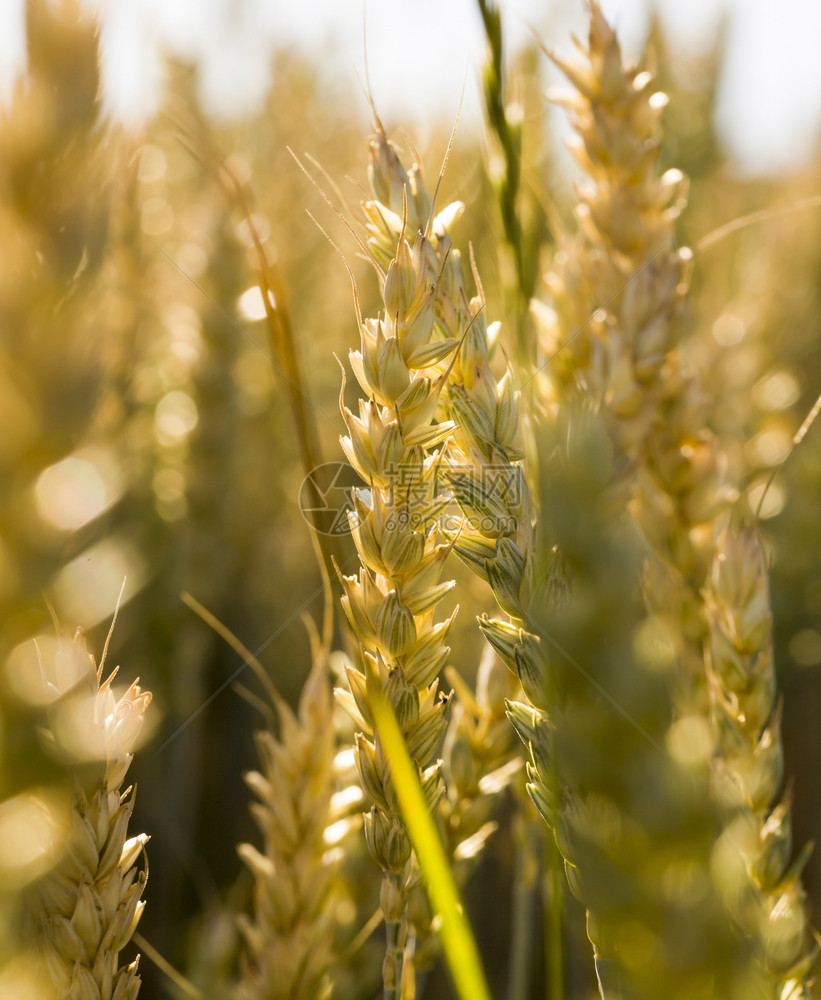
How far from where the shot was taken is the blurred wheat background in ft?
0.85

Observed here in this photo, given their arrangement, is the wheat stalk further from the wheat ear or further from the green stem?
the wheat ear

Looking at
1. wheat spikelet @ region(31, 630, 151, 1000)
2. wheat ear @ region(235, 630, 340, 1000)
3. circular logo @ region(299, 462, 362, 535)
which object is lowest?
wheat ear @ region(235, 630, 340, 1000)

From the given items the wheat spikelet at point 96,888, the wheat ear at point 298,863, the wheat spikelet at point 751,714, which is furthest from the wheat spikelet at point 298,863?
the wheat spikelet at point 751,714

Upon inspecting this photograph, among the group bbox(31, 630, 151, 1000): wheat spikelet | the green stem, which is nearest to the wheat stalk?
the green stem

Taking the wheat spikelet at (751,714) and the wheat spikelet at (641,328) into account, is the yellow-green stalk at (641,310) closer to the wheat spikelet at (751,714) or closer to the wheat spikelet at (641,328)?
the wheat spikelet at (641,328)

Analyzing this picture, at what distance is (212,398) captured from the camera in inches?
49.5

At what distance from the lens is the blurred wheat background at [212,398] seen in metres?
0.26

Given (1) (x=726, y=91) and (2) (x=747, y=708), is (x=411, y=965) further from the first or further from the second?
(1) (x=726, y=91)

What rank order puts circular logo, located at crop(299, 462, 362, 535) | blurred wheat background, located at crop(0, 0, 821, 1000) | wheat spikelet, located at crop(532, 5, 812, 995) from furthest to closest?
1. wheat spikelet, located at crop(532, 5, 812, 995)
2. circular logo, located at crop(299, 462, 362, 535)
3. blurred wheat background, located at crop(0, 0, 821, 1000)

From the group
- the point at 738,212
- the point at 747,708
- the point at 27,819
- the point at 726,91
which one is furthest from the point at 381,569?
the point at 726,91

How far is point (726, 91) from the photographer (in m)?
2.07

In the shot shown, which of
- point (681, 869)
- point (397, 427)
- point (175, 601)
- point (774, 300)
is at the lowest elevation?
point (175, 601)

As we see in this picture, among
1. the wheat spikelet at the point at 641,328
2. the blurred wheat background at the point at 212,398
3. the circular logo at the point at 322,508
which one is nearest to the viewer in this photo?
the blurred wheat background at the point at 212,398

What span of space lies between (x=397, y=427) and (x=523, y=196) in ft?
1.16
